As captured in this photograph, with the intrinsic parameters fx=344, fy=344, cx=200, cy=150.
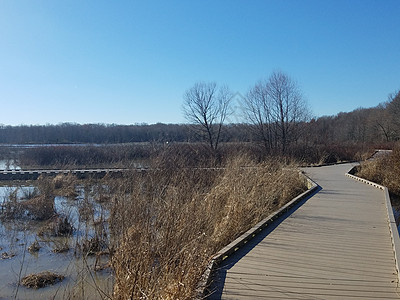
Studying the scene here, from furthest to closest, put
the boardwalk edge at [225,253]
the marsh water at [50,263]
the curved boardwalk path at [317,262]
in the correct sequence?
the marsh water at [50,263]
the curved boardwalk path at [317,262]
the boardwalk edge at [225,253]

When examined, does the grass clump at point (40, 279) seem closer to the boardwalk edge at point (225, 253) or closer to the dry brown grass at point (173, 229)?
the dry brown grass at point (173, 229)

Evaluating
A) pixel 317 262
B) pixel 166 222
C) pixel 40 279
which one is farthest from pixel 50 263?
pixel 317 262

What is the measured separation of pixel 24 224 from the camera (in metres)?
8.85

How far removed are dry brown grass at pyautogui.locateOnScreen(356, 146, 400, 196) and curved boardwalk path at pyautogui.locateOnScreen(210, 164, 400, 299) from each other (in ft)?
20.9

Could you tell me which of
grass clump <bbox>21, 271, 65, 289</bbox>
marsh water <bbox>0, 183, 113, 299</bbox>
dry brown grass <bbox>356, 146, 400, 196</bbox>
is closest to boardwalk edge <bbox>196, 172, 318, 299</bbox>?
marsh water <bbox>0, 183, 113, 299</bbox>

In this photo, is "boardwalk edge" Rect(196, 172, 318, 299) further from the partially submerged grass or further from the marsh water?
the marsh water

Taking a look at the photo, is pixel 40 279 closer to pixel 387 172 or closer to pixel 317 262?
pixel 317 262

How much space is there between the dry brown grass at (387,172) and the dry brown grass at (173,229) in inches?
238

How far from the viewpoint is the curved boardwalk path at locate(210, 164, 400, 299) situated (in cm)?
326

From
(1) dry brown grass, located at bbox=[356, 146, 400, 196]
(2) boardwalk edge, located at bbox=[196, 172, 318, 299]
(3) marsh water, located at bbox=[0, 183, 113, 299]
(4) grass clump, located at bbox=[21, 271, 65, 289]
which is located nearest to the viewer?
(2) boardwalk edge, located at bbox=[196, 172, 318, 299]

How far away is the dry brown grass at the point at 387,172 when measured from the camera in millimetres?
12438

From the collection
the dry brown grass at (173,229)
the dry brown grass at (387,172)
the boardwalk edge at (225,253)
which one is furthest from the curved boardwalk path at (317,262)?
the dry brown grass at (387,172)

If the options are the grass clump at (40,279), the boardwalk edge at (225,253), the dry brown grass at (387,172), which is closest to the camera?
the boardwalk edge at (225,253)

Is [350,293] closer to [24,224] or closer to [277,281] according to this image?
[277,281]
